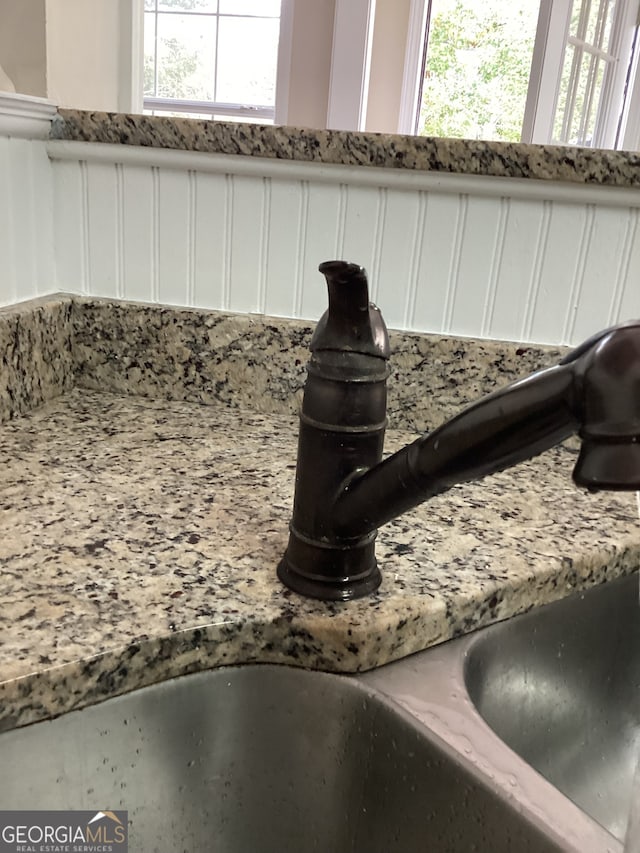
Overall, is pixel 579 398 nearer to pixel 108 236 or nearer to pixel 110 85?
pixel 108 236

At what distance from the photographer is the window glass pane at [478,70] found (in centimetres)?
511

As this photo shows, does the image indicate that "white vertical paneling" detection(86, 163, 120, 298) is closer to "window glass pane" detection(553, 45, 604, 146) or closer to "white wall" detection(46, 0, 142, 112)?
"white wall" detection(46, 0, 142, 112)

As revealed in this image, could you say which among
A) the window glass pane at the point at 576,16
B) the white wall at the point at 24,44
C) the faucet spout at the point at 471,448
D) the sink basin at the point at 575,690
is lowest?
the sink basin at the point at 575,690

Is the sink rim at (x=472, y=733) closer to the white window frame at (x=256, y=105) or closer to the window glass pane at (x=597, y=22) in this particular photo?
the white window frame at (x=256, y=105)

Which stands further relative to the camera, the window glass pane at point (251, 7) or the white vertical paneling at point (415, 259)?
the window glass pane at point (251, 7)

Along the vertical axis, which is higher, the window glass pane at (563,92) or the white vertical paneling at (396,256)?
the window glass pane at (563,92)

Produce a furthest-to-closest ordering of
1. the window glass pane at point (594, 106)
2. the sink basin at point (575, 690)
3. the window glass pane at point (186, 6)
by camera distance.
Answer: the window glass pane at point (186, 6) → the window glass pane at point (594, 106) → the sink basin at point (575, 690)

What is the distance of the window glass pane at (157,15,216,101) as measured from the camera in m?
3.28

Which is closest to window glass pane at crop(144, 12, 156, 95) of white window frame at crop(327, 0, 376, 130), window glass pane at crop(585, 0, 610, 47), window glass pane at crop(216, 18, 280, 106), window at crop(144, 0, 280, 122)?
window at crop(144, 0, 280, 122)

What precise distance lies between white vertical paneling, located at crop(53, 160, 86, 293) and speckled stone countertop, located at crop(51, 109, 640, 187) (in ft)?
0.15

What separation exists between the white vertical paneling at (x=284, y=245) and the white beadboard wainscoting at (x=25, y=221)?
28 cm

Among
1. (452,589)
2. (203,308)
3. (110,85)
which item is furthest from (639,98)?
(452,589)

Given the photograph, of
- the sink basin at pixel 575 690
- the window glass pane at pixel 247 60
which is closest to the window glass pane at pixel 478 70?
the window glass pane at pixel 247 60

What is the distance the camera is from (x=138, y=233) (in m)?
0.90
